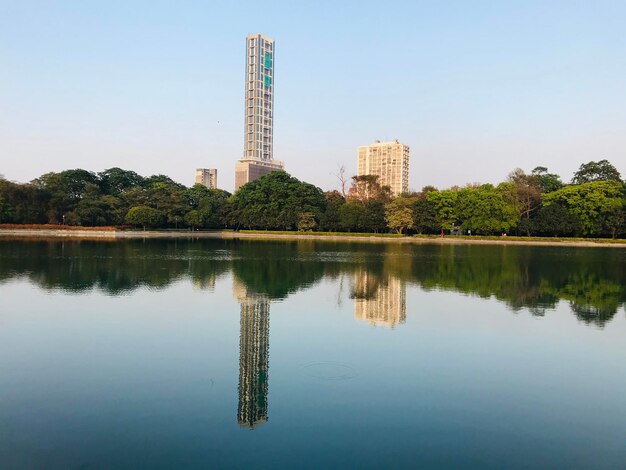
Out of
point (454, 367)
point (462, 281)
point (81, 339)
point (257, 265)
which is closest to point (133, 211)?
point (257, 265)

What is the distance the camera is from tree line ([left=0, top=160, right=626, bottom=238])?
5738 cm

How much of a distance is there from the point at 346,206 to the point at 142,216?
2696 cm

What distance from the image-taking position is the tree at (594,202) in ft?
180

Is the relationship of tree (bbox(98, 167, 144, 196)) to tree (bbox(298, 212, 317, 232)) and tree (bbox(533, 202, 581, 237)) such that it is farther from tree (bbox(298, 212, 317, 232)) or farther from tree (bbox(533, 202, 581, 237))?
A: tree (bbox(533, 202, 581, 237))

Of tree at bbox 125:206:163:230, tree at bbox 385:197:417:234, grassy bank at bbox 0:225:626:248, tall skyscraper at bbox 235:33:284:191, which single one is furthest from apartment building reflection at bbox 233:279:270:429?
tall skyscraper at bbox 235:33:284:191

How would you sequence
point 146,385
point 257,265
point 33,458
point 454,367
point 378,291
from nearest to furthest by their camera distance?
point 33,458
point 146,385
point 454,367
point 378,291
point 257,265

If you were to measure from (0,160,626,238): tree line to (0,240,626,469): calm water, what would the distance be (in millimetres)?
43637

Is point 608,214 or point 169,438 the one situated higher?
point 608,214

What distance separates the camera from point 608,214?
2180 inches

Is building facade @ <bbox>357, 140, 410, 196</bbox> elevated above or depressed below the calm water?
above

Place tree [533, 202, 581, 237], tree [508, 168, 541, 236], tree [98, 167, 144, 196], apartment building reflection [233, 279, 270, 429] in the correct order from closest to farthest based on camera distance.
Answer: apartment building reflection [233, 279, 270, 429], tree [533, 202, 581, 237], tree [508, 168, 541, 236], tree [98, 167, 144, 196]

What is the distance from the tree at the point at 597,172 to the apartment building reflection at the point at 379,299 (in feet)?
184

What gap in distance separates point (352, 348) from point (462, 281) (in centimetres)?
1265

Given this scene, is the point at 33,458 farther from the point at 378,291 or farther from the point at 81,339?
the point at 378,291
